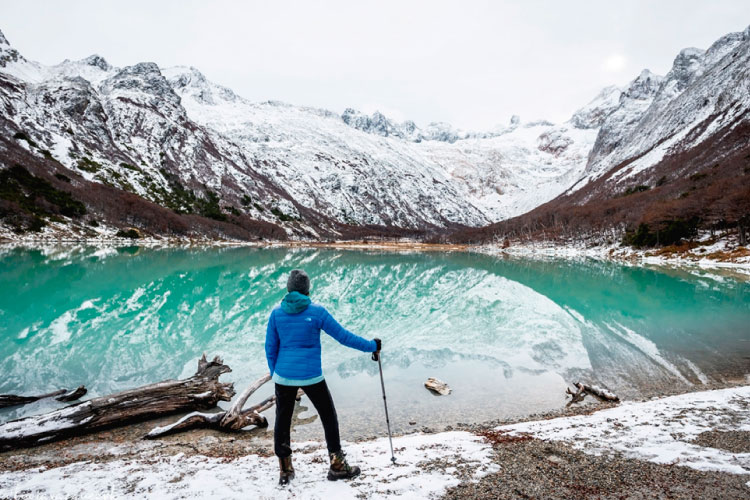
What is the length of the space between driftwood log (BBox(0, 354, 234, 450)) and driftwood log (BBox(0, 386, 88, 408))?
2.58 metres

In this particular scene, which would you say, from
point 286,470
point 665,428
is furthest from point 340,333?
point 665,428

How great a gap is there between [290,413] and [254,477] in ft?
4.03

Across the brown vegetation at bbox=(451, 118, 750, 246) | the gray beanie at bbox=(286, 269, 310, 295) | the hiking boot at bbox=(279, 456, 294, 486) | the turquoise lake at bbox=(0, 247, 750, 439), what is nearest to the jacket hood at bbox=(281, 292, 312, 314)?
the gray beanie at bbox=(286, 269, 310, 295)

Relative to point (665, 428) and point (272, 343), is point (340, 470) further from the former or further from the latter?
point (665, 428)

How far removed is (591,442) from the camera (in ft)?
23.6

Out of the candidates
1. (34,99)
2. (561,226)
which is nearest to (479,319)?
(561,226)

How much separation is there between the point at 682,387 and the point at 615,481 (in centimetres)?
954

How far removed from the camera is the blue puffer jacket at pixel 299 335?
5594 mm

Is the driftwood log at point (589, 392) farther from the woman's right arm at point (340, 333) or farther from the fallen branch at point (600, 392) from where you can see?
the woman's right arm at point (340, 333)

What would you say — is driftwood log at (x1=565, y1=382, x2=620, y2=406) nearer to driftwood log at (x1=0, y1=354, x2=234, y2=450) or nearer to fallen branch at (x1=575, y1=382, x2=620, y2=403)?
fallen branch at (x1=575, y1=382, x2=620, y2=403)

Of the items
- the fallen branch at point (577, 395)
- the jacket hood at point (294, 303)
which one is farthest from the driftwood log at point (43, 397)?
the fallen branch at point (577, 395)

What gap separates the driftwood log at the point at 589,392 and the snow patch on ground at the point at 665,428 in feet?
5.07

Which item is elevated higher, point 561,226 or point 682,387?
point 561,226

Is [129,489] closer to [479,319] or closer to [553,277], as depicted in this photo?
[479,319]
